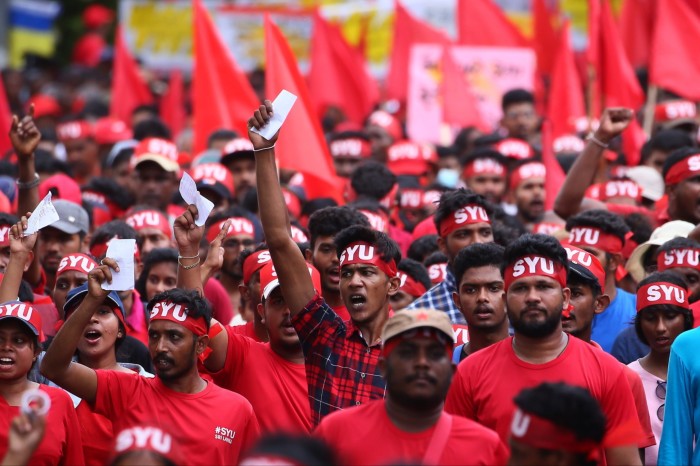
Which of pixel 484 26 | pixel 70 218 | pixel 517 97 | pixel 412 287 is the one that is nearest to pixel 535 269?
pixel 412 287

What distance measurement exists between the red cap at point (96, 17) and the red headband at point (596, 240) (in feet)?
58.7

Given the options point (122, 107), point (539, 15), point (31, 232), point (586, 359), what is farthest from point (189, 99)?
point (586, 359)

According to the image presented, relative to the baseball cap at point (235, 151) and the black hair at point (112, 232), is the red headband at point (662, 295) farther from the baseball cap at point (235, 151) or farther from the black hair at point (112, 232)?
the baseball cap at point (235, 151)

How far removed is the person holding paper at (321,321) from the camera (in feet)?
20.6

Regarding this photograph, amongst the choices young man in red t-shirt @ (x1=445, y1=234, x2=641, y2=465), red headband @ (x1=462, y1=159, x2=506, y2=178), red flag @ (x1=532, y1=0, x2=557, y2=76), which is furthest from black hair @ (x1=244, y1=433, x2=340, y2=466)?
red flag @ (x1=532, y1=0, x2=557, y2=76)

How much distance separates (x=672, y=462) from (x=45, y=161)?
672 centimetres

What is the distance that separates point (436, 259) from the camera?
895 cm

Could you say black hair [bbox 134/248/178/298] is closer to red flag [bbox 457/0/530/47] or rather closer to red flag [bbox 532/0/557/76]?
red flag [bbox 457/0/530/47]

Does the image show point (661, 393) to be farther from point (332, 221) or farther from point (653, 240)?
point (332, 221)

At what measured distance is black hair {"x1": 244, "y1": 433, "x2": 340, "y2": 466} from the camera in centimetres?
427

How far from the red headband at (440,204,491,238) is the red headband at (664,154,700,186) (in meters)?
1.75

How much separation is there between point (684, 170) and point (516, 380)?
12.6ft

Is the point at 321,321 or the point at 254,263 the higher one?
the point at 254,263

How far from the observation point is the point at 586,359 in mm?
5969
